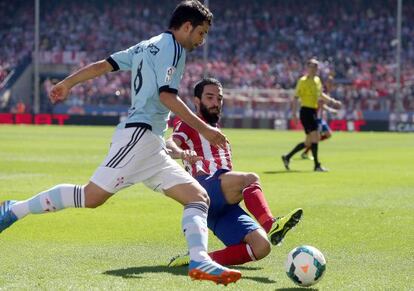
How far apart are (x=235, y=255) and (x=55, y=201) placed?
1.69 m

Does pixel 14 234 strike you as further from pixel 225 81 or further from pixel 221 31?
pixel 221 31

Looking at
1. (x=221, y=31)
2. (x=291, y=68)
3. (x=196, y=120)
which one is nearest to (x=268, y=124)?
(x=291, y=68)

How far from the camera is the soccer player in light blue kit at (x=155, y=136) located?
7203 millimetres

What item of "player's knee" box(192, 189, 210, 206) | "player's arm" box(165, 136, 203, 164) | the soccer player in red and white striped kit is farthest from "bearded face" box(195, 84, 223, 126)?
"player's knee" box(192, 189, 210, 206)

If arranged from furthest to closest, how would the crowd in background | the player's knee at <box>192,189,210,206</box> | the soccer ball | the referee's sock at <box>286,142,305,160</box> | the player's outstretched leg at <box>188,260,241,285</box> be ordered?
the crowd in background → the referee's sock at <box>286,142,305,160</box> → the player's knee at <box>192,189,210,206</box> → the soccer ball → the player's outstretched leg at <box>188,260,241,285</box>

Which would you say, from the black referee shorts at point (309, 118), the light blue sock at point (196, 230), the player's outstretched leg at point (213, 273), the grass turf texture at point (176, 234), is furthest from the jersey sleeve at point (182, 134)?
the black referee shorts at point (309, 118)

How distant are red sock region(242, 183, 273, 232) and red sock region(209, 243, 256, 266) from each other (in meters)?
0.38

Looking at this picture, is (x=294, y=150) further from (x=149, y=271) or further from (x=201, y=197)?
(x=201, y=197)

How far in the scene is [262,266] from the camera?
8.52m

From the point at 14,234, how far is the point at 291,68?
43.3 metres

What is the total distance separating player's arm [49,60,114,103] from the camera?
7.80 metres

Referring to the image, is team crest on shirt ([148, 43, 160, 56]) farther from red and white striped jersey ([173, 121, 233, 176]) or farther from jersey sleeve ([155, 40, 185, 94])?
red and white striped jersey ([173, 121, 233, 176])

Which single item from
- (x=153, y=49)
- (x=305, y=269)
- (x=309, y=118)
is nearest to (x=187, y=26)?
(x=153, y=49)

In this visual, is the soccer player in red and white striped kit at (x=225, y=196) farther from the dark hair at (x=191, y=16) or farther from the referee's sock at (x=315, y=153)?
the referee's sock at (x=315, y=153)
